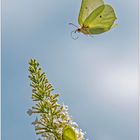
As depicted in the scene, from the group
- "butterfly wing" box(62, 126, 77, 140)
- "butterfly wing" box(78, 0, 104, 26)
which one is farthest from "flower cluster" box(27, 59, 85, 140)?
"butterfly wing" box(78, 0, 104, 26)

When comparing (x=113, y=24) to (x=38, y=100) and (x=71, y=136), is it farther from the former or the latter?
(x=71, y=136)

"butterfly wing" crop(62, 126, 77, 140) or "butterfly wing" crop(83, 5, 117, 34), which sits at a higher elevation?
"butterfly wing" crop(83, 5, 117, 34)

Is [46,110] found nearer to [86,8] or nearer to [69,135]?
[69,135]

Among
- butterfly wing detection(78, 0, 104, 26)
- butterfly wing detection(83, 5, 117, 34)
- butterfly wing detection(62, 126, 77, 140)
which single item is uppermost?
butterfly wing detection(78, 0, 104, 26)

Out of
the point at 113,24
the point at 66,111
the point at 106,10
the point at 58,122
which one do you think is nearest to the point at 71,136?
the point at 58,122

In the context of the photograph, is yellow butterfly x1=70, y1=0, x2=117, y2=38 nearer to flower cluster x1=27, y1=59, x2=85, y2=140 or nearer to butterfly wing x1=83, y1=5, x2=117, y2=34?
butterfly wing x1=83, y1=5, x2=117, y2=34

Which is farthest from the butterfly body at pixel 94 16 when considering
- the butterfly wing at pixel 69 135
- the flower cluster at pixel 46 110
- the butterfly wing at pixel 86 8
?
the butterfly wing at pixel 69 135

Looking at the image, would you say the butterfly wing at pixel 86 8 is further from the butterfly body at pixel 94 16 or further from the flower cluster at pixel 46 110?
the flower cluster at pixel 46 110
